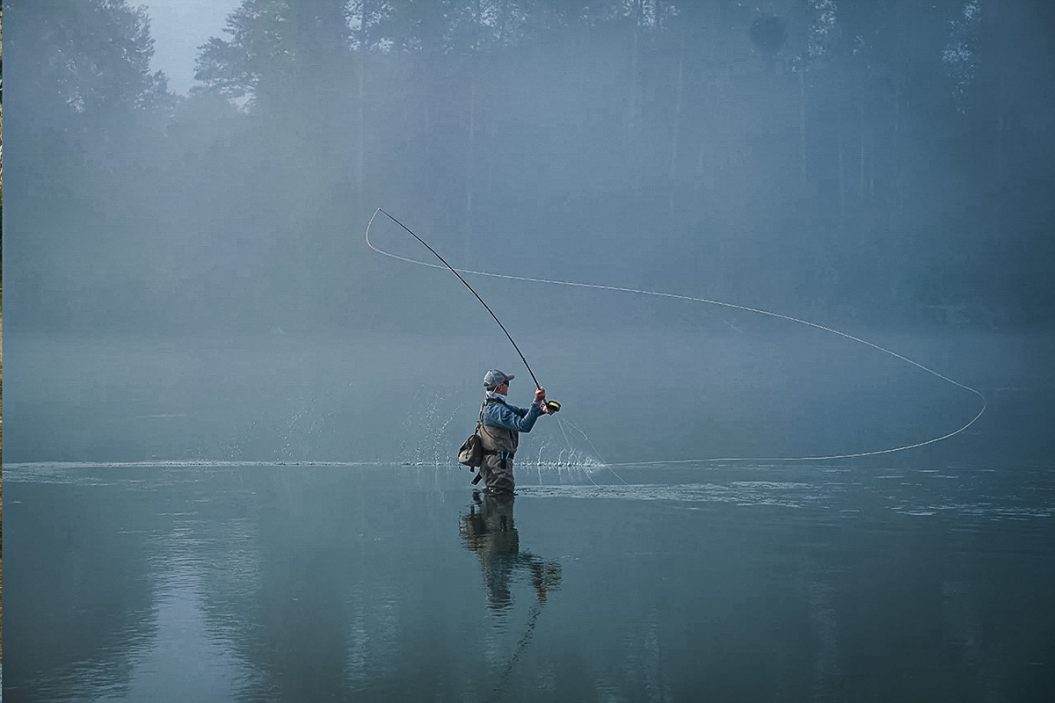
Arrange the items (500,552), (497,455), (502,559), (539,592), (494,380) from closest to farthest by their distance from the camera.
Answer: (539,592)
(502,559)
(500,552)
(494,380)
(497,455)

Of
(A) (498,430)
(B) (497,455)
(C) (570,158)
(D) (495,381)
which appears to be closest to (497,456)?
(B) (497,455)

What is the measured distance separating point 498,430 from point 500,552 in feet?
6.22

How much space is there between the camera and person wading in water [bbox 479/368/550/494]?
30.6 ft

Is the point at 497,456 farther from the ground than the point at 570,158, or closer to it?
Result: closer to it

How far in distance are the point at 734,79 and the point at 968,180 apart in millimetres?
6091

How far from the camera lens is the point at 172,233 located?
1166 inches

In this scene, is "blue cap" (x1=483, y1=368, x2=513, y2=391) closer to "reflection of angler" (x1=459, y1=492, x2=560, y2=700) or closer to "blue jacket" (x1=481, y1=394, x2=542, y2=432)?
"blue jacket" (x1=481, y1=394, x2=542, y2=432)

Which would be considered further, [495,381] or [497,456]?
[497,456]

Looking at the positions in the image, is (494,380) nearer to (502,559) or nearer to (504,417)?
(504,417)

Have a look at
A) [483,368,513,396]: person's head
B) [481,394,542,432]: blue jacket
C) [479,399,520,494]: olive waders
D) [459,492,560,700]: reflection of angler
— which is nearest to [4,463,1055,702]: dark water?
[459,492,560,700]: reflection of angler

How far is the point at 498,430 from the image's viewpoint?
30.9 ft

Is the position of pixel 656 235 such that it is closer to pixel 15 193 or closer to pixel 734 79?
pixel 734 79

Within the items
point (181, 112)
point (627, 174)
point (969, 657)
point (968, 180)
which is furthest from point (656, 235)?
point (969, 657)

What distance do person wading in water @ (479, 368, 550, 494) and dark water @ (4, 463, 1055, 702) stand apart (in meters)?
0.26
